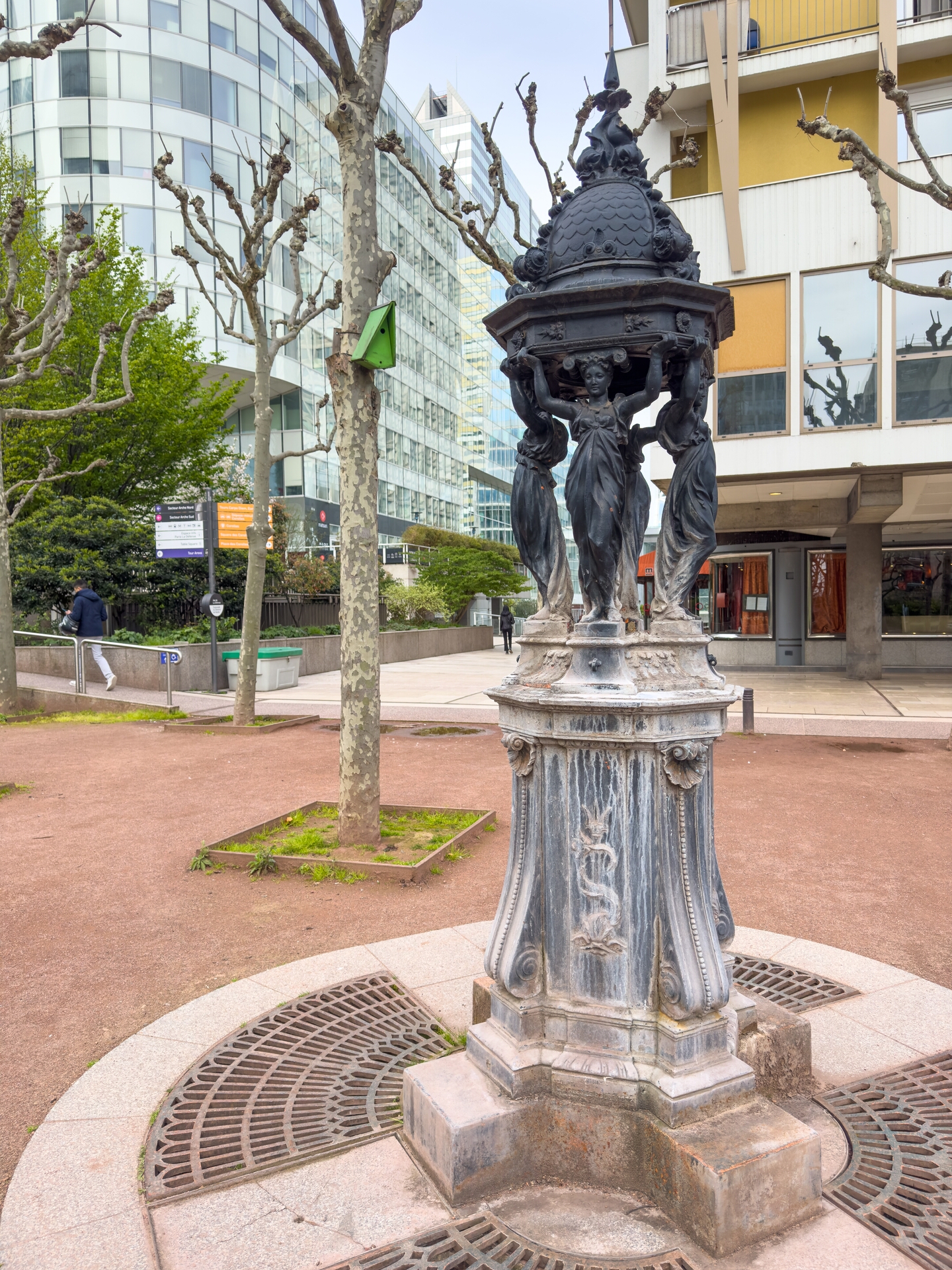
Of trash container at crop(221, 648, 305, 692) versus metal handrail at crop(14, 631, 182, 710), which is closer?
metal handrail at crop(14, 631, 182, 710)

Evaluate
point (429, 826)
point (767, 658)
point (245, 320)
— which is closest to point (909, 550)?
point (767, 658)

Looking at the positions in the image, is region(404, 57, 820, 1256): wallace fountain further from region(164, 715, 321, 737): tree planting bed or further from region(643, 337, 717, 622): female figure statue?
region(164, 715, 321, 737): tree planting bed

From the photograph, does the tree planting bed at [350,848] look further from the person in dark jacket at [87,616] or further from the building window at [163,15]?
the building window at [163,15]

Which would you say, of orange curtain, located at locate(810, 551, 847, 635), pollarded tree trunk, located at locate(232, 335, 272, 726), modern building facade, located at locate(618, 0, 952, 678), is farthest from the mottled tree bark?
orange curtain, located at locate(810, 551, 847, 635)

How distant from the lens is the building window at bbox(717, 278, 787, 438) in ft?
48.3

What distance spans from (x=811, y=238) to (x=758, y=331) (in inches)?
67.2

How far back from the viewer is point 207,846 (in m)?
5.96

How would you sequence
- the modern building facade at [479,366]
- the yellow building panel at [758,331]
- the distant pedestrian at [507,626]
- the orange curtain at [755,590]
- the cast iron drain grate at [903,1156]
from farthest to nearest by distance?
the modern building facade at [479,366] < the distant pedestrian at [507,626] < the orange curtain at [755,590] < the yellow building panel at [758,331] < the cast iron drain grate at [903,1156]

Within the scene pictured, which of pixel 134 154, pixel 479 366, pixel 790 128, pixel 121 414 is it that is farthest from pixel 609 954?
pixel 479 366

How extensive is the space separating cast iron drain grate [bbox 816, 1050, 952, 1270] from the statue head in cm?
249

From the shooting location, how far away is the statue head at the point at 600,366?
267 cm

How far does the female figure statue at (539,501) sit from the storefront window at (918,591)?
20247 mm

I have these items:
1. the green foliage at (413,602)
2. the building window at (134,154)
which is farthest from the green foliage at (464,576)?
the building window at (134,154)

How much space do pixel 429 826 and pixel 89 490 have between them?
20758 mm
